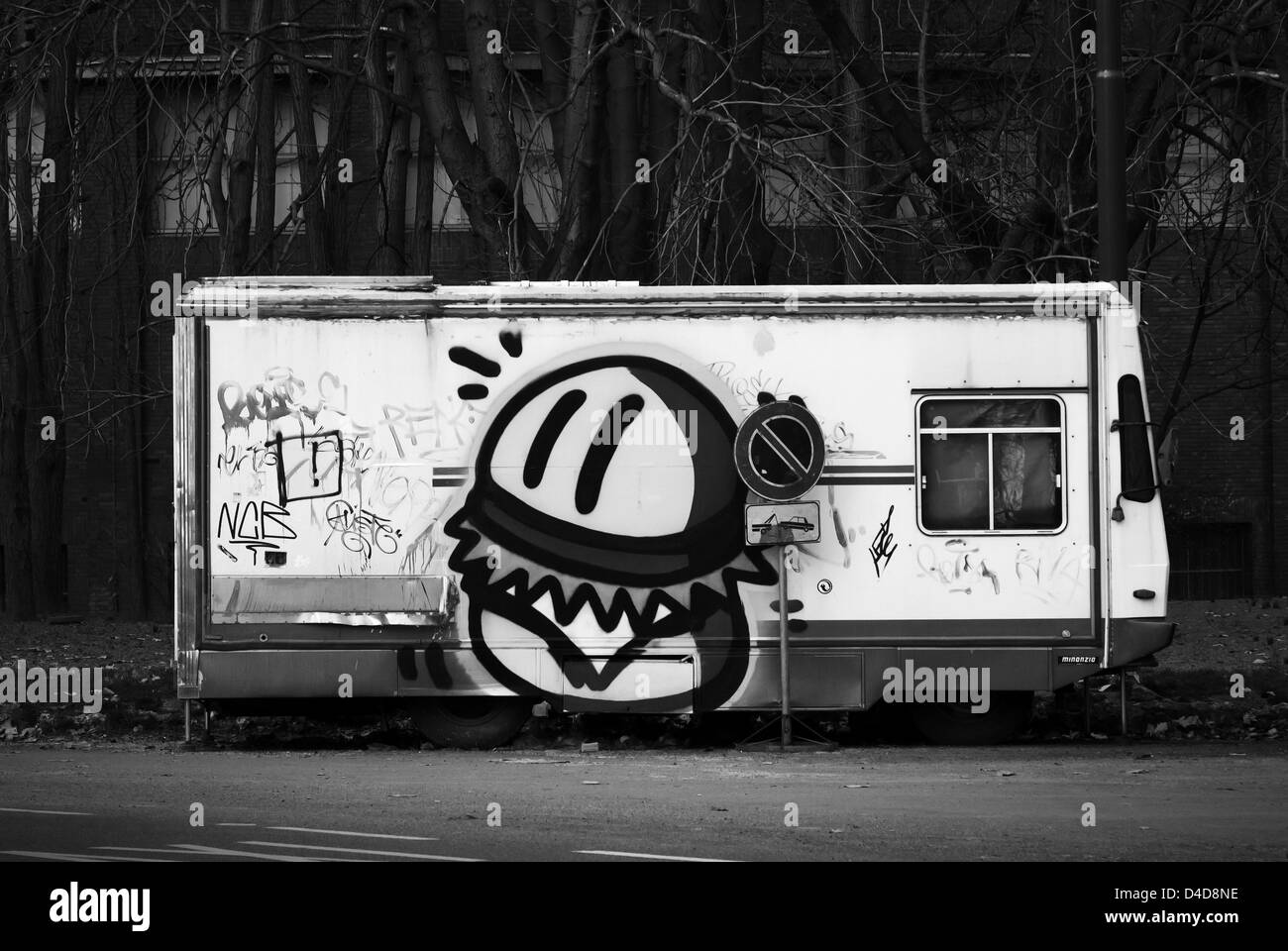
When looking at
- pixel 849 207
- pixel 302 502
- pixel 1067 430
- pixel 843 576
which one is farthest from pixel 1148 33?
pixel 302 502

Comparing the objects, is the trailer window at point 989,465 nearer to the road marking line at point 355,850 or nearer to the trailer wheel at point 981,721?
the trailer wheel at point 981,721

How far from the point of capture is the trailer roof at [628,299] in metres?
11.2

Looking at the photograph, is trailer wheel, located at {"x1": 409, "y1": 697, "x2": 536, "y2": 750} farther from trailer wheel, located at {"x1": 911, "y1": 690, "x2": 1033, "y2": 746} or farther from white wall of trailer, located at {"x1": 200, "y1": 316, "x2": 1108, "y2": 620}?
trailer wheel, located at {"x1": 911, "y1": 690, "x2": 1033, "y2": 746}

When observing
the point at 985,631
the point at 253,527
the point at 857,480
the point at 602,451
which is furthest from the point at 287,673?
the point at 985,631

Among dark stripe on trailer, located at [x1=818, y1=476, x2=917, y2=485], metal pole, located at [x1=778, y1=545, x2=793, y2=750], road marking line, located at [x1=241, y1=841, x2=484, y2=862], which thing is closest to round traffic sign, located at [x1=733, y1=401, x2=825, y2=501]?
dark stripe on trailer, located at [x1=818, y1=476, x2=917, y2=485]

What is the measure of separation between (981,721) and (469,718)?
3583mm

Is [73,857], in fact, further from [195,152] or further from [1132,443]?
[195,152]

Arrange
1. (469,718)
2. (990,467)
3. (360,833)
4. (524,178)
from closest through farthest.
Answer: (360,833)
(990,467)
(469,718)
(524,178)

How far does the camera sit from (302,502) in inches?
443

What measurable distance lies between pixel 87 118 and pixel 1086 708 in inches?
367

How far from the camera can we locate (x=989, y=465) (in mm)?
11258

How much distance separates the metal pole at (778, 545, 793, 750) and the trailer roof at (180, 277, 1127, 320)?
5.61 ft

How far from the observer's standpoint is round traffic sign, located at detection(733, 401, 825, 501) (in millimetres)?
10867

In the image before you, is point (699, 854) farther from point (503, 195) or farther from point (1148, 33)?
point (1148, 33)
